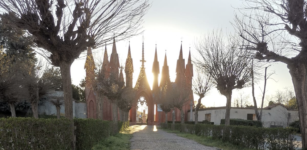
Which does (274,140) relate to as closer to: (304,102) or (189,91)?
(304,102)

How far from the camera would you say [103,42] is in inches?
348

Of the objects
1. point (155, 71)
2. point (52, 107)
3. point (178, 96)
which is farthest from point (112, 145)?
point (155, 71)

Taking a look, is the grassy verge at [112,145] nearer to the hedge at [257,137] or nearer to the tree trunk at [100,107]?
the hedge at [257,137]

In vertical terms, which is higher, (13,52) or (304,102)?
(13,52)

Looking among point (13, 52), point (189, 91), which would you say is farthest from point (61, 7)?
point (189, 91)

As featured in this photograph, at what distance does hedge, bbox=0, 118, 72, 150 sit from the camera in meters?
5.09

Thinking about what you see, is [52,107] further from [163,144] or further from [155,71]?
[163,144]

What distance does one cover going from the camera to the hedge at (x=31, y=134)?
5.09 meters

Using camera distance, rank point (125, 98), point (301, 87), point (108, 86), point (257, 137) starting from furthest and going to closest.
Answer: point (125, 98) < point (108, 86) < point (257, 137) < point (301, 87)

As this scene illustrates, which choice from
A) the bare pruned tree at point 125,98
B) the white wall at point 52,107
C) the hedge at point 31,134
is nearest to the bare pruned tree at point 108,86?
the bare pruned tree at point 125,98

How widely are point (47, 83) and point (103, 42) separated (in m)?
19.6

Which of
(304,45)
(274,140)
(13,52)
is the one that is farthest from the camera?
(13,52)

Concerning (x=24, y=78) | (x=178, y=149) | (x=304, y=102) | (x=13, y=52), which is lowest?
(x=178, y=149)

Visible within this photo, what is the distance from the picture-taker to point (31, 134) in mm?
5652
